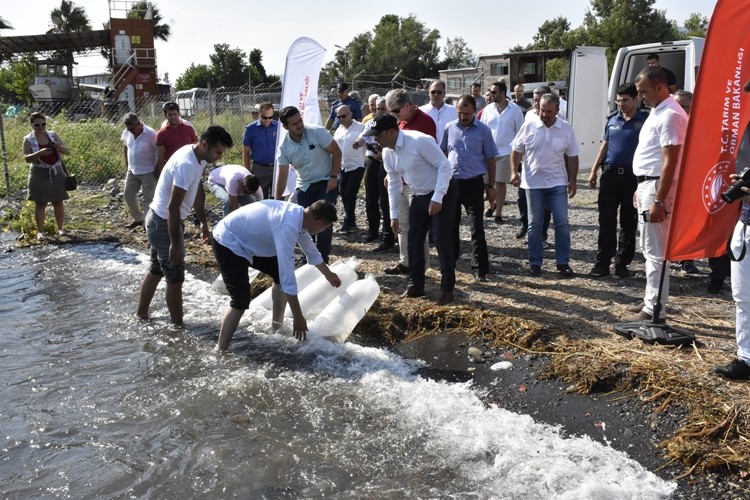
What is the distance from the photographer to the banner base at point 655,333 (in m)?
5.21

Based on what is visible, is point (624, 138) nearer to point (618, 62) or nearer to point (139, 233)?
point (618, 62)

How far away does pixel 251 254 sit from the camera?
227 inches

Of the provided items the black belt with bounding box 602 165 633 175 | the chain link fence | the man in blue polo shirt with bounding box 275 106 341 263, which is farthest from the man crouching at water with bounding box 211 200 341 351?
the chain link fence

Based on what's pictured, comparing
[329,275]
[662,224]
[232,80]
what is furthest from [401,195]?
[232,80]

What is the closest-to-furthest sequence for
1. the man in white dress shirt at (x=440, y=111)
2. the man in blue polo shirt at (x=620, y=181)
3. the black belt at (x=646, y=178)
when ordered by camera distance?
the black belt at (x=646, y=178), the man in blue polo shirt at (x=620, y=181), the man in white dress shirt at (x=440, y=111)

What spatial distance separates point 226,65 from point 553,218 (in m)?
59.1

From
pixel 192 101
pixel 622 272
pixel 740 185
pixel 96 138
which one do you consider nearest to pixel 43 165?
pixel 96 138

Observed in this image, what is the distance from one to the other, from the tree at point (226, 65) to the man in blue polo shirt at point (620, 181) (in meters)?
58.0

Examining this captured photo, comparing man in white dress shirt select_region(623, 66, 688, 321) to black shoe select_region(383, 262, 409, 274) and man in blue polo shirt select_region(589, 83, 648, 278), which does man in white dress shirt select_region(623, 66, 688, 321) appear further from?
black shoe select_region(383, 262, 409, 274)

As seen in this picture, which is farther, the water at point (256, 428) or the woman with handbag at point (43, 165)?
the woman with handbag at point (43, 165)

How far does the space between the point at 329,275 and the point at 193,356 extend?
149 centimetres

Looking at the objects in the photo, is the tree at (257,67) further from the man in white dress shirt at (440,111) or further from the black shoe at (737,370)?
the black shoe at (737,370)

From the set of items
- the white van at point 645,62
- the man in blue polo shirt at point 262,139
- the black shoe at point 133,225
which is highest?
the white van at point 645,62

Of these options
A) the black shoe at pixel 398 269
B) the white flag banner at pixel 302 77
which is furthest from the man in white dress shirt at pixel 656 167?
the white flag banner at pixel 302 77
